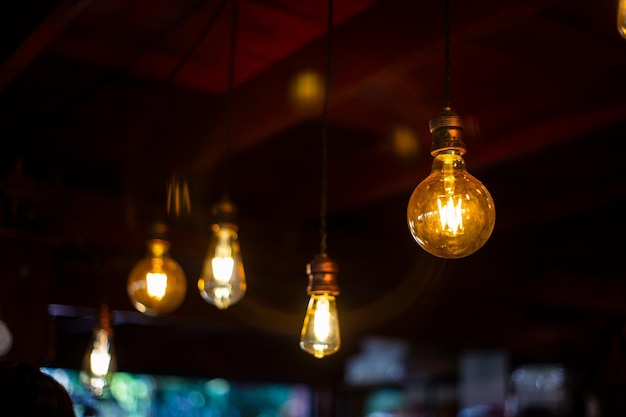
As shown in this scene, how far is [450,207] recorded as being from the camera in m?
1.88

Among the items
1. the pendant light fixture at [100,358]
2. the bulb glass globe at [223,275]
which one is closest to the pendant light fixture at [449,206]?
the bulb glass globe at [223,275]

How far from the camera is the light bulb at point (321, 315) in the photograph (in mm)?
2475

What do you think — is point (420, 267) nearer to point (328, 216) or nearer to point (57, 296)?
point (328, 216)

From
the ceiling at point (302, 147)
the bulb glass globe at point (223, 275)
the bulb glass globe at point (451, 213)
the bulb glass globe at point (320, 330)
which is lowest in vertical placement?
the bulb glass globe at point (320, 330)

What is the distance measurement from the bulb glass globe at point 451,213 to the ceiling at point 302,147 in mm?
856

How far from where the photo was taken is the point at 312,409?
26.4 feet

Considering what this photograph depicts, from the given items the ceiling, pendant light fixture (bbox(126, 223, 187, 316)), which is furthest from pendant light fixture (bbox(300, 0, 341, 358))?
Answer: pendant light fixture (bbox(126, 223, 187, 316))

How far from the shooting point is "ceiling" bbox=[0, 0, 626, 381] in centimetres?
318

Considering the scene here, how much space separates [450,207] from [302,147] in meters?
3.05

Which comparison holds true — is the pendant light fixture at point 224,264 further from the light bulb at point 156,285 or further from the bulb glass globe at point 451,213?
the bulb glass globe at point 451,213

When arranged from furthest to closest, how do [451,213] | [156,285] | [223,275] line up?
1. [156,285]
2. [223,275]
3. [451,213]

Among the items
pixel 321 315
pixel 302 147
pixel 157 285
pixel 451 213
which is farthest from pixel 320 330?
pixel 302 147

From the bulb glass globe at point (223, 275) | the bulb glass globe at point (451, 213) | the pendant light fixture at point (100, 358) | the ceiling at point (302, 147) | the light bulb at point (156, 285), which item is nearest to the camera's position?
the bulb glass globe at point (451, 213)

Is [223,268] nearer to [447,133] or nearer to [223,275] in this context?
[223,275]
